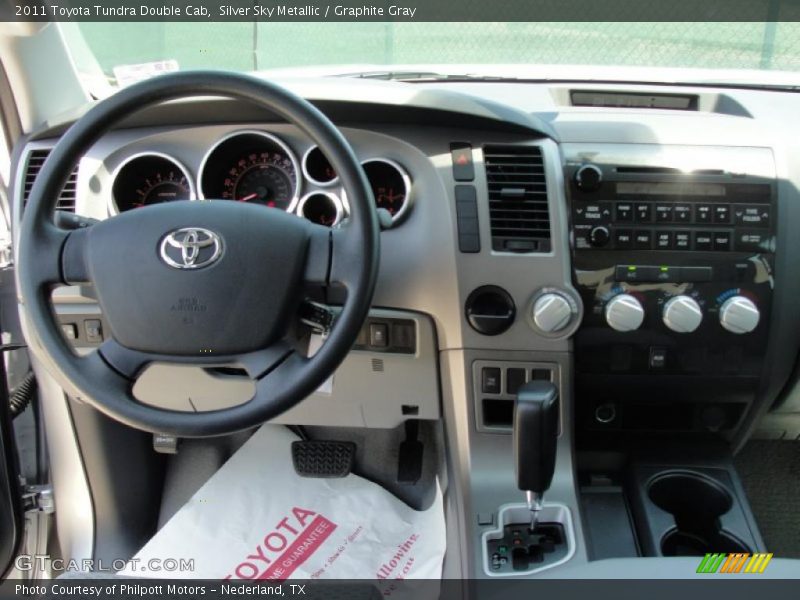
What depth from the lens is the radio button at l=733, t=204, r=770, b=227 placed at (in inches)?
61.4

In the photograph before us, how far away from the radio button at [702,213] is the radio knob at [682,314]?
180 millimetres

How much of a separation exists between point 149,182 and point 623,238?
1.13 metres

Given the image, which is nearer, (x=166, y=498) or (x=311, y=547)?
(x=311, y=547)

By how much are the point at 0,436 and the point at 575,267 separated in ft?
5.01

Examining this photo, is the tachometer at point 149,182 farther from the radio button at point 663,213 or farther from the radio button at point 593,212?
the radio button at point 663,213

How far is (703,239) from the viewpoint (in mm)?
1556

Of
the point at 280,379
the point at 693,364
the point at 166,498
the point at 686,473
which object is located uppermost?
the point at 280,379

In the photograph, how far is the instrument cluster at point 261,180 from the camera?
151 centimetres

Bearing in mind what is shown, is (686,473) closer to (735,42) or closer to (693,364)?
(693,364)

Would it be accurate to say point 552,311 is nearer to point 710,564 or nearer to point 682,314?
point 682,314

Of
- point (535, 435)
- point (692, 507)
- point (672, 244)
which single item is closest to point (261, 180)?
point (535, 435)

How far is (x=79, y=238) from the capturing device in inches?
48.4
